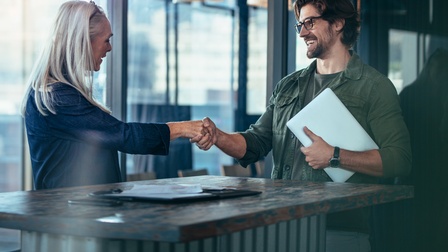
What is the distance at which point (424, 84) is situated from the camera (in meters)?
3.76

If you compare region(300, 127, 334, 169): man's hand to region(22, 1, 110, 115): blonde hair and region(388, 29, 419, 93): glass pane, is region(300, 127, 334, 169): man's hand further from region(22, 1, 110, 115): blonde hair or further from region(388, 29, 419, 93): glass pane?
region(388, 29, 419, 93): glass pane

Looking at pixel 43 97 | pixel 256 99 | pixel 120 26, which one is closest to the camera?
pixel 43 97

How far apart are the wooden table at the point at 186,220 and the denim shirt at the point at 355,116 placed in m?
0.41

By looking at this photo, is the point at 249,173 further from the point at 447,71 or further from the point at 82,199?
the point at 82,199

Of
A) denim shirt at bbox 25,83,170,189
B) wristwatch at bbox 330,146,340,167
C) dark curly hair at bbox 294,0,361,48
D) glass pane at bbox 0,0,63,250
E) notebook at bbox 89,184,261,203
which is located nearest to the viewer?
notebook at bbox 89,184,261,203

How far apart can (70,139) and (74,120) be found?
0.24ft

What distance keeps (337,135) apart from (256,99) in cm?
563

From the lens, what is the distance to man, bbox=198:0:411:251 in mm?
3021

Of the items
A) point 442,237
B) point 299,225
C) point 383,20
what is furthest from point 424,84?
point 299,225

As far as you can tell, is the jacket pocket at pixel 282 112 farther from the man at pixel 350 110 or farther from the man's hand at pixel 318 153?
the man's hand at pixel 318 153

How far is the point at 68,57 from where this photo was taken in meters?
2.86

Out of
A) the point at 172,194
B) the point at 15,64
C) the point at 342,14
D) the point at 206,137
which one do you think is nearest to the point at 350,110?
the point at 342,14

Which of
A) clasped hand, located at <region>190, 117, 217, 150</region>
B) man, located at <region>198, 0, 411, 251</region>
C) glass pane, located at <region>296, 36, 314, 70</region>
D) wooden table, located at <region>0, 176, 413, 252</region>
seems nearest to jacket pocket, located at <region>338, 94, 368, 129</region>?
man, located at <region>198, 0, 411, 251</region>

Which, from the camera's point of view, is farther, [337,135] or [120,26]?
[120,26]
